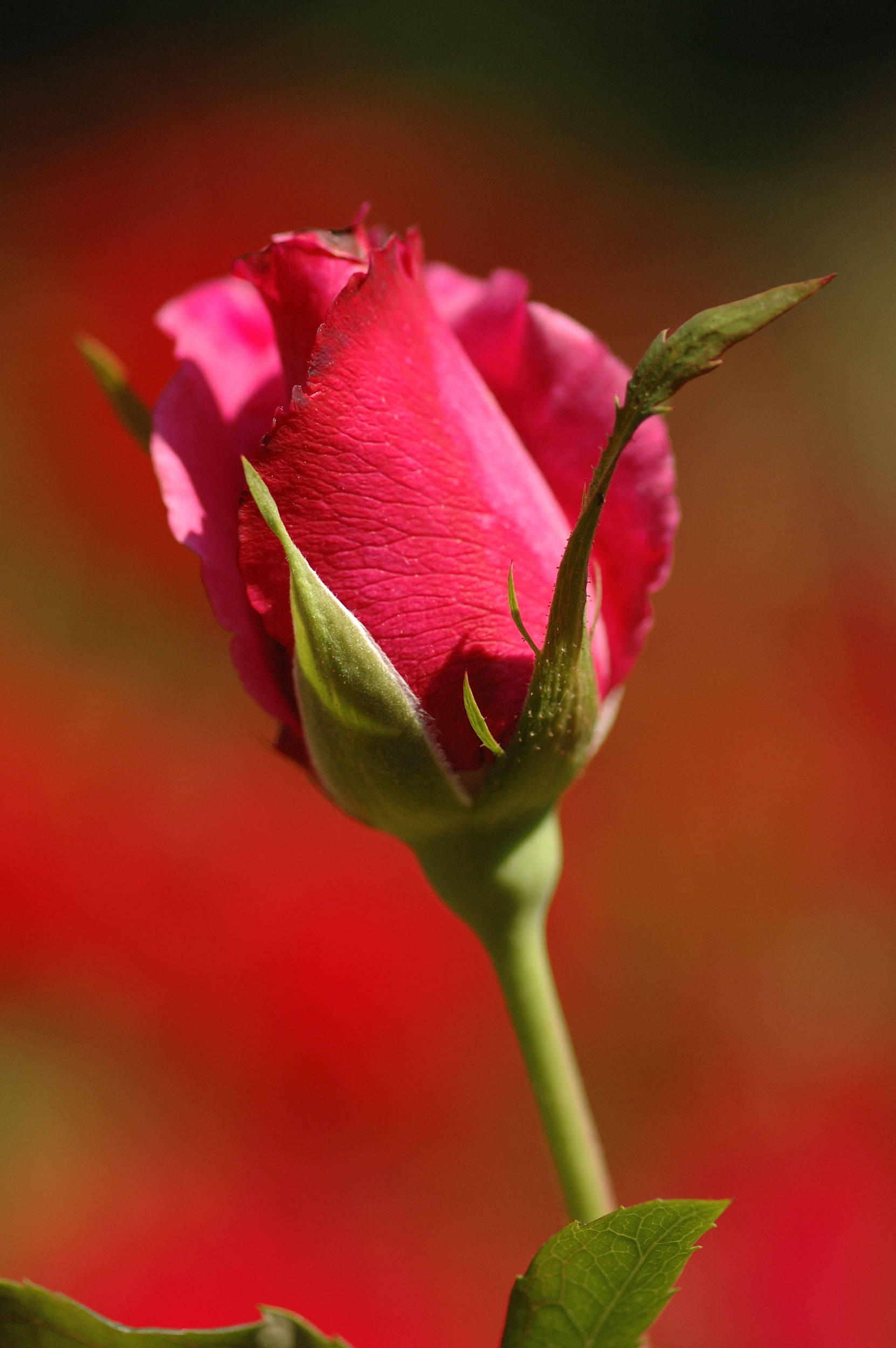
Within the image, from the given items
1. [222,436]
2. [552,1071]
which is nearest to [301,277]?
[222,436]

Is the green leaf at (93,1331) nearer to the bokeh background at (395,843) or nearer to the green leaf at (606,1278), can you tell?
the green leaf at (606,1278)

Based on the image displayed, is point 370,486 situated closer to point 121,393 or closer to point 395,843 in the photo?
point 121,393

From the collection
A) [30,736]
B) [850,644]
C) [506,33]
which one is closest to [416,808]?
[30,736]

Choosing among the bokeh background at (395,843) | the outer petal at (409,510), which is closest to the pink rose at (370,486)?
the outer petal at (409,510)

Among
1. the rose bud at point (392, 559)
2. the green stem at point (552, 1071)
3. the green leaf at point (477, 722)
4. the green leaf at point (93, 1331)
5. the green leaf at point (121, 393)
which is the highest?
A: the green leaf at point (121, 393)

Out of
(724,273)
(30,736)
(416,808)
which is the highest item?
(724,273)

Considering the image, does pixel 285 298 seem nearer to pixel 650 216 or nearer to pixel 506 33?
pixel 650 216
